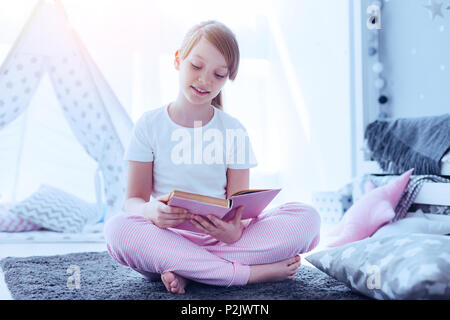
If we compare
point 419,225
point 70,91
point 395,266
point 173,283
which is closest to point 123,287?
point 173,283

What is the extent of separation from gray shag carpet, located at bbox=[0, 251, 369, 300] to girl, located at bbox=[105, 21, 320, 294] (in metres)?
0.03

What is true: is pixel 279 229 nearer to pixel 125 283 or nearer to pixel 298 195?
pixel 125 283

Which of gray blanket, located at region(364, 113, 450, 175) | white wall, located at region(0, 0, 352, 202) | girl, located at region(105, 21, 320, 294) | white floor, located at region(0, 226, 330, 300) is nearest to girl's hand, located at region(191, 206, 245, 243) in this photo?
girl, located at region(105, 21, 320, 294)

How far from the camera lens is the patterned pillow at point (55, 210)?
2148mm

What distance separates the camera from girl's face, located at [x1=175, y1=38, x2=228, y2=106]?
1.13m

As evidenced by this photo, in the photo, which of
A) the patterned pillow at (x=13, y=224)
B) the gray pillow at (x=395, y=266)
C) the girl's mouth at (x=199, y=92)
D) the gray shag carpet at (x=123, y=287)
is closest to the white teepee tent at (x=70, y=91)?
the patterned pillow at (x=13, y=224)

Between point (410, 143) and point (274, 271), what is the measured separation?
1.02 m

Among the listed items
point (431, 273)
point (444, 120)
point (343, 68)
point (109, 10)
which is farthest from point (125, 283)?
point (109, 10)

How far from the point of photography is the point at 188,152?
1170 mm

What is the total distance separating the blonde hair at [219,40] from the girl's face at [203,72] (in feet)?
0.03

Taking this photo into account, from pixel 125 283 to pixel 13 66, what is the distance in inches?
59.9

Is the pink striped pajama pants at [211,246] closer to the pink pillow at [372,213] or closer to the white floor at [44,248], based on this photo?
the pink pillow at [372,213]

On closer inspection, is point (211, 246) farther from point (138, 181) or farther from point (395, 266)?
point (395, 266)

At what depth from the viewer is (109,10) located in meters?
3.27
